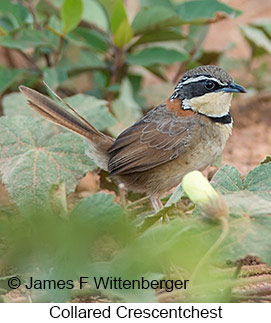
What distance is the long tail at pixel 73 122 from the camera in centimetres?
411

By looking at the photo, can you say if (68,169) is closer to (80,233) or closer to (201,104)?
(201,104)

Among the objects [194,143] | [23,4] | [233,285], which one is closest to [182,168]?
[194,143]

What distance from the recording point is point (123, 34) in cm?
548

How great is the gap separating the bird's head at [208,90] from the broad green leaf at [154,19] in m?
1.29

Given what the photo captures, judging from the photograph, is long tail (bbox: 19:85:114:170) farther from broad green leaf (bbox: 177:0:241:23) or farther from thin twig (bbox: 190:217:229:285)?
thin twig (bbox: 190:217:229:285)

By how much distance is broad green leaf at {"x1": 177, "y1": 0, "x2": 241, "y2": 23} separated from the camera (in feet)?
17.6

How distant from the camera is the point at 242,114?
251 inches

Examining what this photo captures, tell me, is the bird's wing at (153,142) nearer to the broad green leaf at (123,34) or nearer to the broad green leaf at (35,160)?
the broad green leaf at (35,160)

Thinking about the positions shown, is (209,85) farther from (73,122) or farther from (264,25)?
(264,25)

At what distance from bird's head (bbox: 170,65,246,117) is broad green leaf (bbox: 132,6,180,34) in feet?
4.24

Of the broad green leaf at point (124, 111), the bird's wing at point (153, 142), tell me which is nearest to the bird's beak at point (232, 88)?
the bird's wing at point (153, 142)

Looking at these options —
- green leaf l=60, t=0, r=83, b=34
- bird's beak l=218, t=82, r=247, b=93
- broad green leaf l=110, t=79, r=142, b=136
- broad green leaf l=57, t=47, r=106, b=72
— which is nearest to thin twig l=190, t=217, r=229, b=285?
bird's beak l=218, t=82, r=247, b=93

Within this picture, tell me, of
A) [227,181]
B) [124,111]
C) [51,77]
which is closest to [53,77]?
[51,77]

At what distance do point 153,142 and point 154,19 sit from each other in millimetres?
1645
